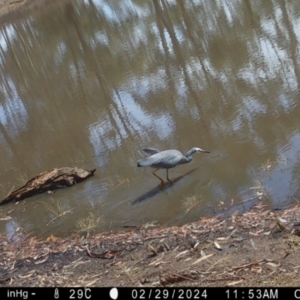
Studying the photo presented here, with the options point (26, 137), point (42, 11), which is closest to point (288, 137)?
point (26, 137)

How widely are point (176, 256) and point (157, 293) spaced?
1.24m

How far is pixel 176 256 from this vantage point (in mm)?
5660

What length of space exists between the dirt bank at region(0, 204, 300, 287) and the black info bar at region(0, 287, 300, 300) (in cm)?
25

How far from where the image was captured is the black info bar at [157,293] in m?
4.05

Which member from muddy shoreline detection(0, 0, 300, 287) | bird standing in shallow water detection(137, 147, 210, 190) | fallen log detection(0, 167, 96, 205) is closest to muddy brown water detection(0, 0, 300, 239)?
fallen log detection(0, 167, 96, 205)

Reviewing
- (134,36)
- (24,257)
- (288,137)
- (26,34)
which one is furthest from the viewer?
(26,34)

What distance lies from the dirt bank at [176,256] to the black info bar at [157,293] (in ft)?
0.82

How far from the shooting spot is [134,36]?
18875 millimetres

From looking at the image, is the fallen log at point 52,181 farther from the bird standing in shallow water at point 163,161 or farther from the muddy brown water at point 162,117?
the bird standing in shallow water at point 163,161

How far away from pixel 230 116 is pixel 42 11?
2519 cm

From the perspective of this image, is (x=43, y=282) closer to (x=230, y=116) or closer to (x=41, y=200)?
(x=41, y=200)

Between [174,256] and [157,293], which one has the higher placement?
[157,293]

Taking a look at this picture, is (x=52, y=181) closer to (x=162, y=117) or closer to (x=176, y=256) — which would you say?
(x=162, y=117)

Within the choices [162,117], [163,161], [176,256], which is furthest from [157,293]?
[162,117]
